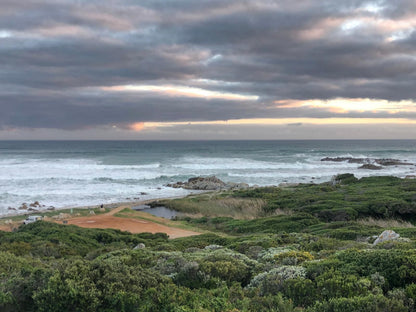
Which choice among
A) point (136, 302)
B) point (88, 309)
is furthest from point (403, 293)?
point (88, 309)

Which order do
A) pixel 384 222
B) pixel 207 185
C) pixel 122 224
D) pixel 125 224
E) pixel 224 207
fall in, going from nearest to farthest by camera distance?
Answer: 1. pixel 384 222
2. pixel 122 224
3. pixel 125 224
4. pixel 224 207
5. pixel 207 185

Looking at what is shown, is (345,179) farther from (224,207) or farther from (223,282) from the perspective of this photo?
(223,282)

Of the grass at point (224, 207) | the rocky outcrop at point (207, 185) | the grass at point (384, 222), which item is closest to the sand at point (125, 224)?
the grass at point (224, 207)

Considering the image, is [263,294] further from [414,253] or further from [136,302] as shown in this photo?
[414,253]

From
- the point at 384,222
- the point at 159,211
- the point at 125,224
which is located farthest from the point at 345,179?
the point at 125,224

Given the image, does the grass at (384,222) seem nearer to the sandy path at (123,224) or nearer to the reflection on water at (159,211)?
the sandy path at (123,224)

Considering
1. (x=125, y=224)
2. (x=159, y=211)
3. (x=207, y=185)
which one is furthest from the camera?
(x=207, y=185)

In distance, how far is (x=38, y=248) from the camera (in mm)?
11547

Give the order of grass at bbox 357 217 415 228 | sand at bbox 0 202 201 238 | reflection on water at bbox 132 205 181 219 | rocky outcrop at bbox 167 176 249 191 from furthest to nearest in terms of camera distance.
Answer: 1. rocky outcrop at bbox 167 176 249 191
2. reflection on water at bbox 132 205 181 219
3. sand at bbox 0 202 201 238
4. grass at bbox 357 217 415 228

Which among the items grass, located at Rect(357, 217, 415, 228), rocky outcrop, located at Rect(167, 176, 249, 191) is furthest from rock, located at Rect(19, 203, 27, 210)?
grass, located at Rect(357, 217, 415, 228)

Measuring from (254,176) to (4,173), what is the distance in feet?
139

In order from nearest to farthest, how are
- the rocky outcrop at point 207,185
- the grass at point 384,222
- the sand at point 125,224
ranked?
1. the grass at point 384,222
2. the sand at point 125,224
3. the rocky outcrop at point 207,185

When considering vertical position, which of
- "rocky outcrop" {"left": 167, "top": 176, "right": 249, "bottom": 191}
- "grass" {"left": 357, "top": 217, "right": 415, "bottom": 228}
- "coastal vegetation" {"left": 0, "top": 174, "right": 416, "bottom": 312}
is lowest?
"rocky outcrop" {"left": 167, "top": 176, "right": 249, "bottom": 191}

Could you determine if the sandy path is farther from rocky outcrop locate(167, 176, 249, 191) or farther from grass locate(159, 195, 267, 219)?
rocky outcrop locate(167, 176, 249, 191)
